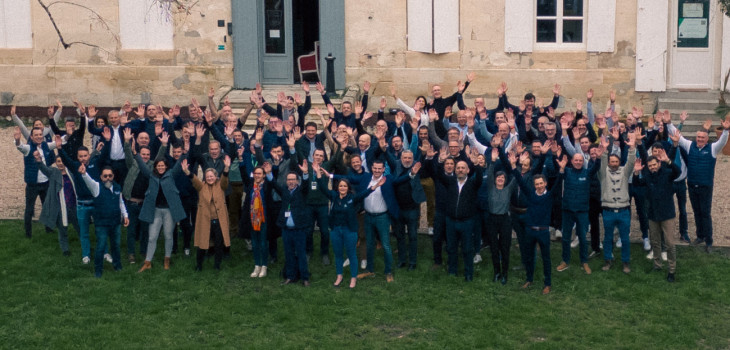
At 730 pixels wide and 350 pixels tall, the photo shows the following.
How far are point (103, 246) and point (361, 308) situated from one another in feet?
11.7

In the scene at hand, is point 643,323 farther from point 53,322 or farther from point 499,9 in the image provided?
point 499,9

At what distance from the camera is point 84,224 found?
1434 cm

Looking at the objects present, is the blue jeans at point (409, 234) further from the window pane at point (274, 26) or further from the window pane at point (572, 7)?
the window pane at point (274, 26)

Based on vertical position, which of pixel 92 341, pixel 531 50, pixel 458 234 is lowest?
pixel 92 341

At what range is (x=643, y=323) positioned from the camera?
12305 mm

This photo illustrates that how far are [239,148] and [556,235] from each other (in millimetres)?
4690

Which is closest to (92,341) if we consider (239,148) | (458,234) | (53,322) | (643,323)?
(53,322)

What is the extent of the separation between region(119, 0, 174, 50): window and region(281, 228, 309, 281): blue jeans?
32.2 feet

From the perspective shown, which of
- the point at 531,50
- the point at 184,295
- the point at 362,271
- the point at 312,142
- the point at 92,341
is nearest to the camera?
the point at 92,341

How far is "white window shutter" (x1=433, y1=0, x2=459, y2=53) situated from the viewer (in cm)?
2161

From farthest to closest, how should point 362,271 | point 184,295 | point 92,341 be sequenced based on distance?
point 362,271 → point 184,295 → point 92,341

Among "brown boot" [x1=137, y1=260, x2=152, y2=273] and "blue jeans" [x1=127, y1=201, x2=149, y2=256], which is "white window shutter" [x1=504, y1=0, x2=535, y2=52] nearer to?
"blue jeans" [x1=127, y1=201, x2=149, y2=256]

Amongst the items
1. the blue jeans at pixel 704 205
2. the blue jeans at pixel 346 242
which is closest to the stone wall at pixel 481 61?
the blue jeans at pixel 704 205

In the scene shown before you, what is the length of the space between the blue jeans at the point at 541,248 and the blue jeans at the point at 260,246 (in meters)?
3.37
